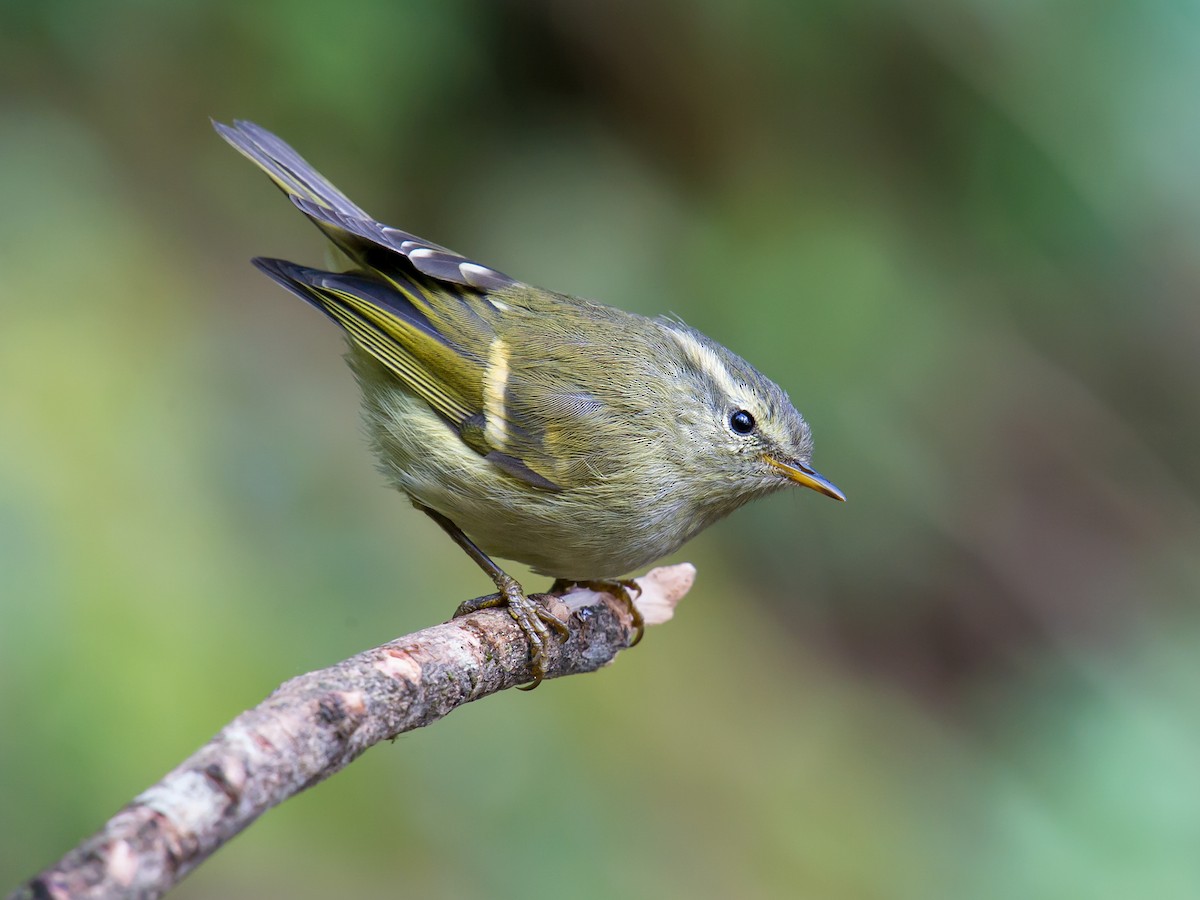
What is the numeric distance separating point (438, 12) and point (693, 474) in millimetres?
3362

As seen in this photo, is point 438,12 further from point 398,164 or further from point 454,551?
point 454,551

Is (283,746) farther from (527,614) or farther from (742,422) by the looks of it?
(742,422)

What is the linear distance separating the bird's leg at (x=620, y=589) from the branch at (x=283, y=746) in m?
0.51

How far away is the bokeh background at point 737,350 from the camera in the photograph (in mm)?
4062

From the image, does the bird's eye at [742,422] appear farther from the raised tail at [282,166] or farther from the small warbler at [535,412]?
the raised tail at [282,166]

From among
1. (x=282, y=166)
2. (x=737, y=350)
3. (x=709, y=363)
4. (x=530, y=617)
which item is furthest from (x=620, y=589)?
(x=737, y=350)

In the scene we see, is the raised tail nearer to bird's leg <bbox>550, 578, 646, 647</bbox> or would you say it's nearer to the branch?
bird's leg <bbox>550, 578, 646, 647</bbox>

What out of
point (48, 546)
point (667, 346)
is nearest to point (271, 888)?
point (48, 546)

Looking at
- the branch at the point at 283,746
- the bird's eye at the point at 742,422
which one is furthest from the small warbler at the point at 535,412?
the branch at the point at 283,746

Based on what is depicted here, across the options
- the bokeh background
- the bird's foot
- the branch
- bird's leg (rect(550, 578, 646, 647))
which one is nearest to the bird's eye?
bird's leg (rect(550, 578, 646, 647))

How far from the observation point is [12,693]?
3.61 metres

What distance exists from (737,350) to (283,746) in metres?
3.77

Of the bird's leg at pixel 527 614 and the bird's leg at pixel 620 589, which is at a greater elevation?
the bird's leg at pixel 620 589

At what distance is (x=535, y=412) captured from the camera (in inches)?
122
